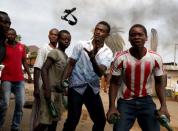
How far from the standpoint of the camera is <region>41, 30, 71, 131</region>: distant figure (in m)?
6.59

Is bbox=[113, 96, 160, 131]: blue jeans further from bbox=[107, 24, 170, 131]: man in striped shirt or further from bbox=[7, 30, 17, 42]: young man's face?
bbox=[7, 30, 17, 42]: young man's face

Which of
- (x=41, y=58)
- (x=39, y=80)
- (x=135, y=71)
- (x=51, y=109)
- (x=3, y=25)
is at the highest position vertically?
(x=3, y=25)

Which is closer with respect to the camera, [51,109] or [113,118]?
[113,118]

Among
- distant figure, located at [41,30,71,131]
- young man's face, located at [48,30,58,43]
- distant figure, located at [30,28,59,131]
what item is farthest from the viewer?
young man's face, located at [48,30,58,43]

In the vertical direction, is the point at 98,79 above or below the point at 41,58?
below

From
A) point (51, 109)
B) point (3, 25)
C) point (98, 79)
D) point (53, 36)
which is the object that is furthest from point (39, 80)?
point (3, 25)

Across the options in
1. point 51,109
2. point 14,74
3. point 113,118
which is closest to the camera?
point 113,118

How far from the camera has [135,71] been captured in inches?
215

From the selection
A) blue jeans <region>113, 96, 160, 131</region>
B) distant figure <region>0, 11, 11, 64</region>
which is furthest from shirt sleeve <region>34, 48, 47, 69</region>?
blue jeans <region>113, 96, 160, 131</region>

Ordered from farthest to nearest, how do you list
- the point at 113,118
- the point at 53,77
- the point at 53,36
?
the point at 53,36
the point at 53,77
the point at 113,118

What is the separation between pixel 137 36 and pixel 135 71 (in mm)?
384

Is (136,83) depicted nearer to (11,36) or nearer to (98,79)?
(98,79)

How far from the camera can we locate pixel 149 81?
5.56 metres

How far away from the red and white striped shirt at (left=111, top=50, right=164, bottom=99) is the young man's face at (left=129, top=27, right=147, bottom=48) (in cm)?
14
